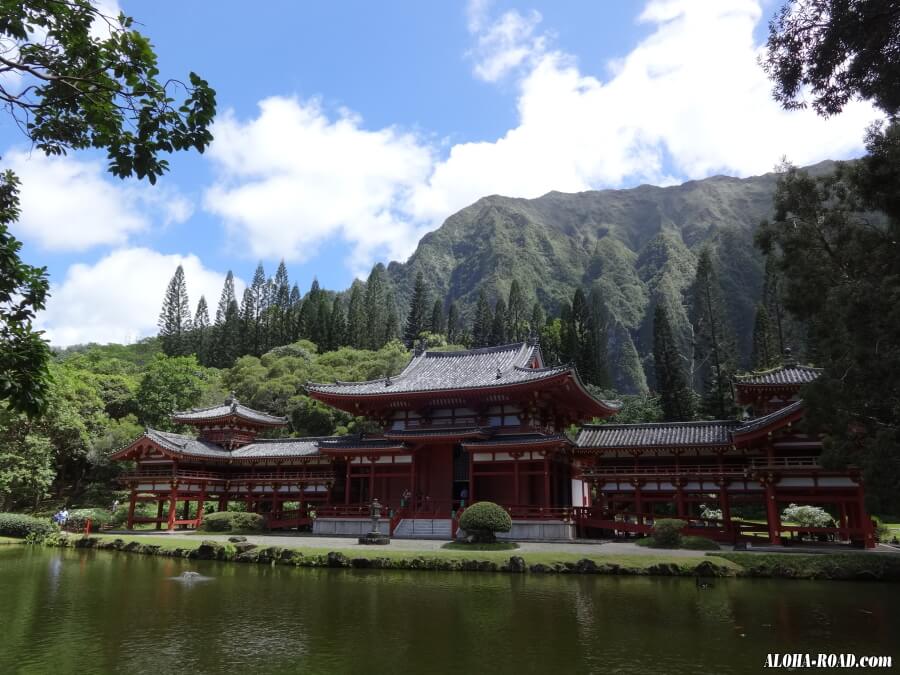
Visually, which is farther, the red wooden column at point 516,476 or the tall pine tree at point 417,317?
the tall pine tree at point 417,317

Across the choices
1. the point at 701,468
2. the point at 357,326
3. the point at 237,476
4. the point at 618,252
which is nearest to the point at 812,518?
the point at 701,468

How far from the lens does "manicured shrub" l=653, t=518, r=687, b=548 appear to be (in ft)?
73.8

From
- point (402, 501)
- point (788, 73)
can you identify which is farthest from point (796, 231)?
point (402, 501)

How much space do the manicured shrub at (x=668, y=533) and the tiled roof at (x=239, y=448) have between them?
1772 centimetres

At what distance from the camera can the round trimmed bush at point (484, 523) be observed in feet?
76.1

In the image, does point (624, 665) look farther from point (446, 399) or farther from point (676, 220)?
point (676, 220)

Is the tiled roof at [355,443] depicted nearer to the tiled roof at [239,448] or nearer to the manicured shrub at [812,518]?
the tiled roof at [239,448]

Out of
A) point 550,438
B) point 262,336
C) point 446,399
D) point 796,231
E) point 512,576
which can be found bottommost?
point 512,576

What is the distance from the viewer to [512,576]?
18297 mm

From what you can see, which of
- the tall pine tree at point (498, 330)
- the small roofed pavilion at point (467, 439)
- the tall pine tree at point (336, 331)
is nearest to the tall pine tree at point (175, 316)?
the tall pine tree at point (336, 331)

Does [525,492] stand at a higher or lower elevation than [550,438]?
lower

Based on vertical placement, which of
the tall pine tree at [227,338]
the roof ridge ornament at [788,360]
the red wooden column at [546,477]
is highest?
the tall pine tree at [227,338]

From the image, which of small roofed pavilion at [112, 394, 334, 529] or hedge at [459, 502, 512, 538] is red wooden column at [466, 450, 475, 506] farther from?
small roofed pavilion at [112, 394, 334, 529]

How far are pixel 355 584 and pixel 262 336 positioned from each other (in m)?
72.4
